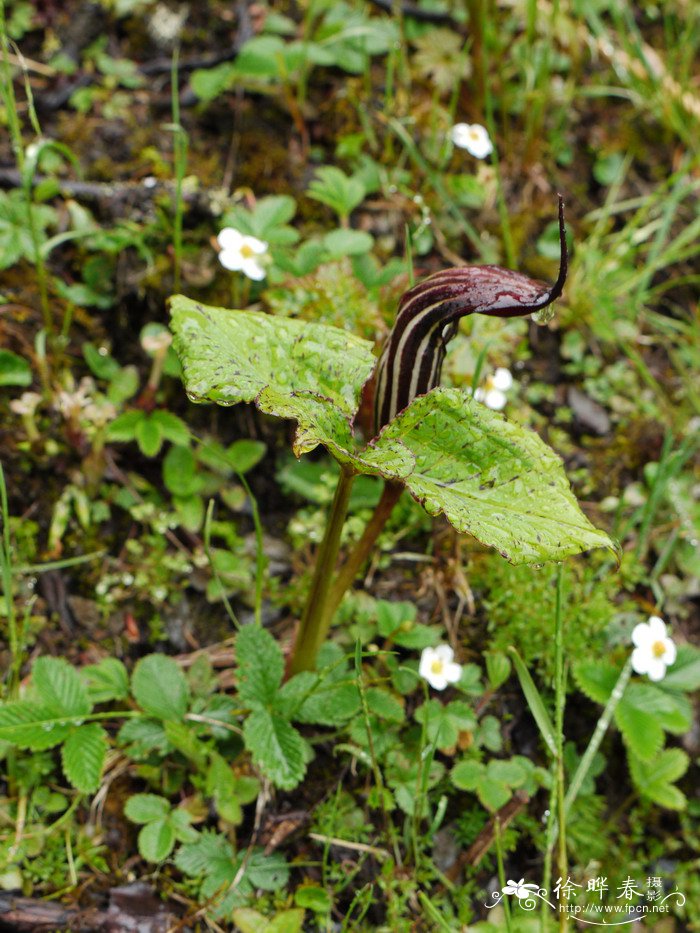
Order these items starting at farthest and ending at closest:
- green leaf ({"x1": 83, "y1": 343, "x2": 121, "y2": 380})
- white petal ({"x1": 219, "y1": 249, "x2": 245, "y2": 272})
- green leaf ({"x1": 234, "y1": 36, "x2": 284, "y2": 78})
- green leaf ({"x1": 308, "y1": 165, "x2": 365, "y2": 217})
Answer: green leaf ({"x1": 234, "y1": 36, "x2": 284, "y2": 78}), green leaf ({"x1": 308, "y1": 165, "x2": 365, "y2": 217}), green leaf ({"x1": 83, "y1": 343, "x2": 121, "y2": 380}), white petal ({"x1": 219, "y1": 249, "x2": 245, "y2": 272})

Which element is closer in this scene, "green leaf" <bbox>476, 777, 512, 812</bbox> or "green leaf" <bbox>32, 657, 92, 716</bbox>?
"green leaf" <bbox>32, 657, 92, 716</bbox>

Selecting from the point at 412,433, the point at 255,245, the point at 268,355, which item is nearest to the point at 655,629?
the point at 412,433

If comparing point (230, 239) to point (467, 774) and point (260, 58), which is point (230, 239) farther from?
point (467, 774)

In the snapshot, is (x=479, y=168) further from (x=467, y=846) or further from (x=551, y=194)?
(x=467, y=846)

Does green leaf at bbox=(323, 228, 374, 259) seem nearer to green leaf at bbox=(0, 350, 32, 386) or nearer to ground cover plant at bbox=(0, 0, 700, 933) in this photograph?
ground cover plant at bbox=(0, 0, 700, 933)

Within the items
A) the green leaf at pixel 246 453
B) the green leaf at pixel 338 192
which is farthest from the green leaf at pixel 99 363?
the green leaf at pixel 338 192

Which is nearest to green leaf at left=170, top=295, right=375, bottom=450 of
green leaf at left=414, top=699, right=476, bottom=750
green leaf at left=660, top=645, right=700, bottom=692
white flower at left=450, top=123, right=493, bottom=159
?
green leaf at left=414, top=699, right=476, bottom=750
